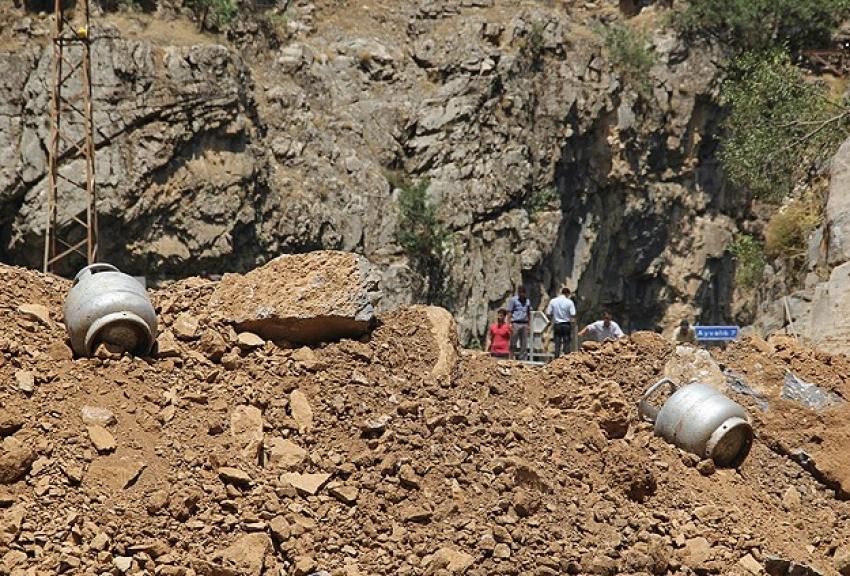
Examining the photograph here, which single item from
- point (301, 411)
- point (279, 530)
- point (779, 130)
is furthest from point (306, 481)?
point (779, 130)

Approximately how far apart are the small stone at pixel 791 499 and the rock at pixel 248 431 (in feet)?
13.5

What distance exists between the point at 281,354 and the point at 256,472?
173cm

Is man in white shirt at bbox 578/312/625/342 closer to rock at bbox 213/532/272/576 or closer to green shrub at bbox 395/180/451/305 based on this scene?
rock at bbox 213/532/272/576

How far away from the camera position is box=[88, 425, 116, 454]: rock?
8852 millimetres

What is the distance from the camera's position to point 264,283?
1117 cm

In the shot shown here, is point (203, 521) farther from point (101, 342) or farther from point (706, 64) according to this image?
point (706, 64)

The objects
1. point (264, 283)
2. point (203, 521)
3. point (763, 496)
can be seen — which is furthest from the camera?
point (264, 283)

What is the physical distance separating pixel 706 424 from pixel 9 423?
5242 mm

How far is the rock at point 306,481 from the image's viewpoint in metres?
8.87

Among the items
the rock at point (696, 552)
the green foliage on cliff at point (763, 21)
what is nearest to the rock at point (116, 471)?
the rock at point (696, 552)

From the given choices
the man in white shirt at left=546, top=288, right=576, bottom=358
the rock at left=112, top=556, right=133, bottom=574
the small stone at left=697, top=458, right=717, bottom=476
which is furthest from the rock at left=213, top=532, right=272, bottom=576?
the man in white shirt at left=546, top=288, right=576, bottom=358

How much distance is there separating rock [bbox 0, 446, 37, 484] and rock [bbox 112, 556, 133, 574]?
102 centimetres

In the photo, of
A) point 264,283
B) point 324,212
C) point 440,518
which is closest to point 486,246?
point 324,212

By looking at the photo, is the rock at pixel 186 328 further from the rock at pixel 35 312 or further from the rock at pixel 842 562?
the rock at pixel 842 562
